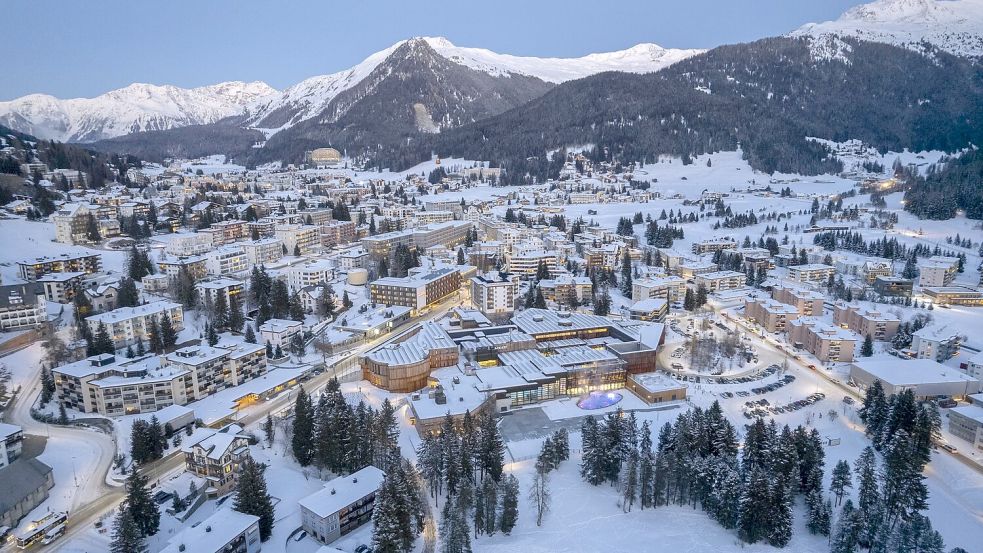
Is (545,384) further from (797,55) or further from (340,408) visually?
(797,55)

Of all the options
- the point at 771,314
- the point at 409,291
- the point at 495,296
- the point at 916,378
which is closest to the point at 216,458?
the point at 409,291

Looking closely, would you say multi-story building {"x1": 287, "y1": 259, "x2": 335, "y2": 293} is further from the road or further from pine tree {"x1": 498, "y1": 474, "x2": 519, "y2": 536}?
pine tree {"x1": 498, "y1": 474, "x2": 519, "y2": 536}

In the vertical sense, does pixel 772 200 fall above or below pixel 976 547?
above

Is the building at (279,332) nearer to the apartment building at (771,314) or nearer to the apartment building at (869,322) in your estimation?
the apartment building at (771,314)

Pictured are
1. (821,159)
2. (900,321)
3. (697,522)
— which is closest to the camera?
(697,522)

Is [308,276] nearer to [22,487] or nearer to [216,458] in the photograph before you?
[216,458]

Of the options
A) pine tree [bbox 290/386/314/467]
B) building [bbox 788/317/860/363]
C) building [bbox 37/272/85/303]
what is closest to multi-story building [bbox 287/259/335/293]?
building [bbox 37/272/85/303]

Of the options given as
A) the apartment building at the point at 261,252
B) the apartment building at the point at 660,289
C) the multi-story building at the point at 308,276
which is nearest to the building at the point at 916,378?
the apartment building at the point at 660,289

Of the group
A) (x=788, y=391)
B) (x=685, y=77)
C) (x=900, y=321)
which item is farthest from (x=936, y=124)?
(x=788, y=391)
